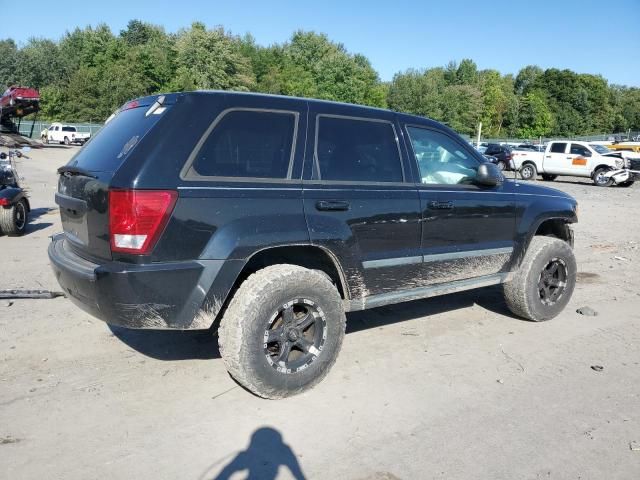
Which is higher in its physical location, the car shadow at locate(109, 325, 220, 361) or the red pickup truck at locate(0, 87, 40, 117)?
the red pickup truck at locate(0, 87, 40, 117)

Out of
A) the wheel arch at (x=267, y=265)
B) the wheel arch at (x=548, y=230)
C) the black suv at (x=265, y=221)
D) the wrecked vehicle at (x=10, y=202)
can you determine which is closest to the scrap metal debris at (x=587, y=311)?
the wheel arch at (x=548, y=230)

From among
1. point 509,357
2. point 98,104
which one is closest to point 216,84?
point 98,104

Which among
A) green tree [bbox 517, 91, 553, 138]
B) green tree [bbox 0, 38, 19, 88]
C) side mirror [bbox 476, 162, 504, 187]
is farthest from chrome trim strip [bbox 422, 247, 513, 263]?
green tree [bbox 517, 91, 553, 138]

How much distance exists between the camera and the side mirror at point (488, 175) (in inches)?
174

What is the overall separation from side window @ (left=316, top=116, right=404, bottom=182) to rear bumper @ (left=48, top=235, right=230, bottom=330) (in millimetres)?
1142

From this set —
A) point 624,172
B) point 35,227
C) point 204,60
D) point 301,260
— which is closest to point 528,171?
point 624,172

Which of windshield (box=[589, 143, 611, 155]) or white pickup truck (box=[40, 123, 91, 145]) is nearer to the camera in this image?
windshield (box=[589, 143, 611, 155])

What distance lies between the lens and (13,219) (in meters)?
8.19

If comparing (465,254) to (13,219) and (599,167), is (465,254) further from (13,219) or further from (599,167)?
(599,167)

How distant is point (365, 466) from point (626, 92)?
14013 centimetres

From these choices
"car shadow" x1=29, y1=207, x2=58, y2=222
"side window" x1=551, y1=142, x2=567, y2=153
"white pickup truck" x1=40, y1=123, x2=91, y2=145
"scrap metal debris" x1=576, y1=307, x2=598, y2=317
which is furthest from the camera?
"white pickup truck" x1=40, y1=123, x2=91, y2=145

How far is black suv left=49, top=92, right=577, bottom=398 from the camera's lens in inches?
119

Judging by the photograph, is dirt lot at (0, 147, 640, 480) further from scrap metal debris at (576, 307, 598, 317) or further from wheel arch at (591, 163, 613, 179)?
wheel arch at (591, 163, 613, 179)

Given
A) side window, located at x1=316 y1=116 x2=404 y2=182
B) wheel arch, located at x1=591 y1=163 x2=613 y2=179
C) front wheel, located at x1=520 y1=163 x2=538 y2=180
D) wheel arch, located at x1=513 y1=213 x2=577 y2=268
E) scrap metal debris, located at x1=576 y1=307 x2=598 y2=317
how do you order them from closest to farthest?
side window, located at x1=316 y1=116 x2=404 y2=182 → wheel arch, located at x1=513 y1=213 x2=577 y2=268 → scrap metal debris, located at x1=576 y1=307 x2=598 y2=317 → wheel arch, located at x1=591 y1=163 x2=613 y2=179 → front wheel, located at x1=520 y1=163 x2=538 y2=180
